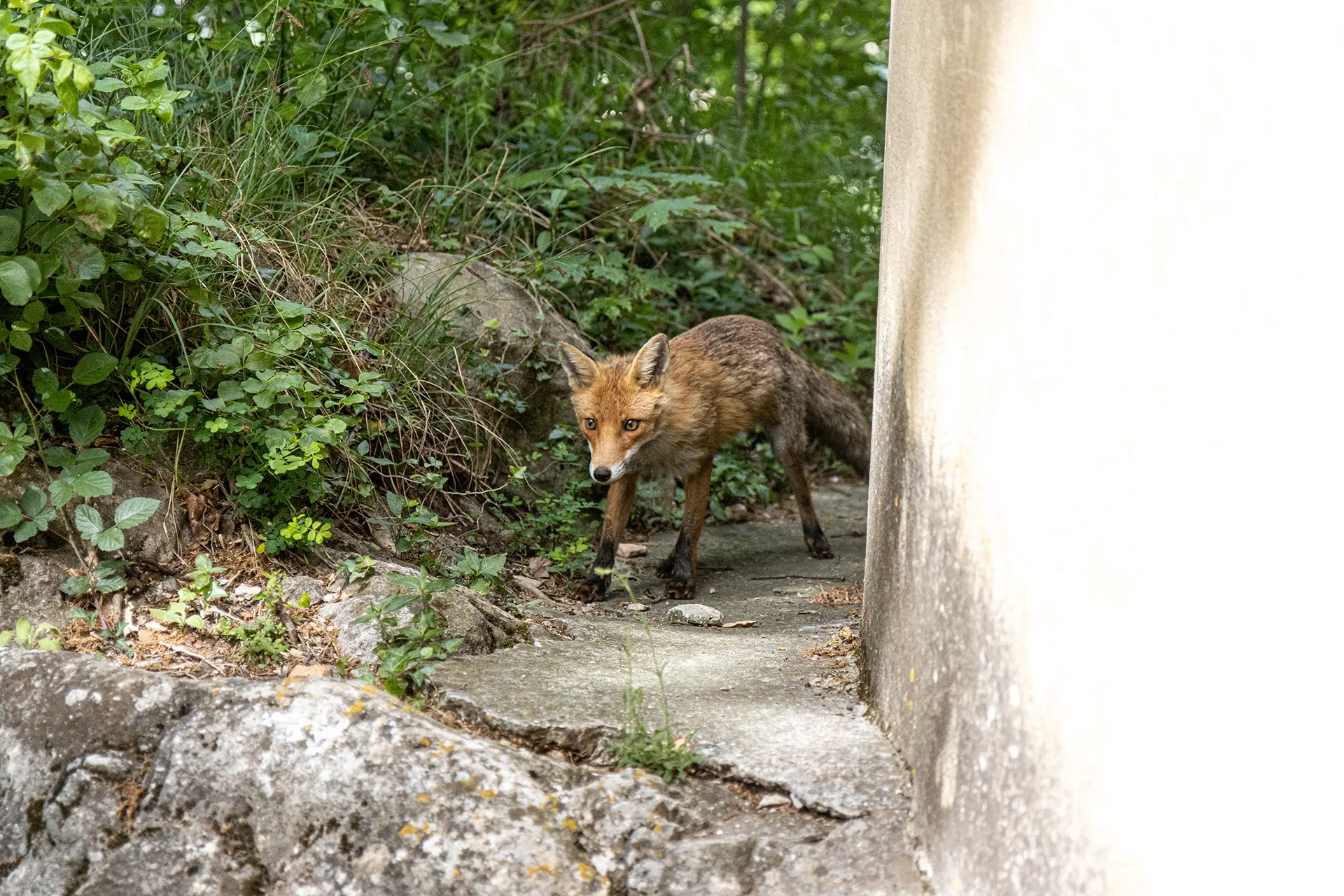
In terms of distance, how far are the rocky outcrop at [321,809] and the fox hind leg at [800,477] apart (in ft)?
10.6

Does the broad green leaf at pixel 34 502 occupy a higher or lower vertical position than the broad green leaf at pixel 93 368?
lower

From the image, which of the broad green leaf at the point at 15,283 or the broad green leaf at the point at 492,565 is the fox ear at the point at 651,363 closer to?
the broad green leaf at the point at 492,565

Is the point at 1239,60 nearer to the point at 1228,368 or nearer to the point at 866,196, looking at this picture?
the point at 1228,368

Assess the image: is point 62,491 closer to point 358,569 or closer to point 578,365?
point 358,569

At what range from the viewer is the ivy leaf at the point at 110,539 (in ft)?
10.8

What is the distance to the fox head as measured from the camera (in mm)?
4977

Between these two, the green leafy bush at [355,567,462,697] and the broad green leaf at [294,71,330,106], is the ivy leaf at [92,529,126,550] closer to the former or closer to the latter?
the green leafy bush at [355,567,462,697]

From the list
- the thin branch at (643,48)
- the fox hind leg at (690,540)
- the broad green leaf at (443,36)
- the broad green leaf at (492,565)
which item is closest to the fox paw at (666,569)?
the fox hind leg at (690,540)

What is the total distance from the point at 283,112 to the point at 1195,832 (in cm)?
497

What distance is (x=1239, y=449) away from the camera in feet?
4.94

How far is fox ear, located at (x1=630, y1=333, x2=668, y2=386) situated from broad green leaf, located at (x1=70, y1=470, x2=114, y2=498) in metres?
2.33

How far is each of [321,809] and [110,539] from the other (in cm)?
130

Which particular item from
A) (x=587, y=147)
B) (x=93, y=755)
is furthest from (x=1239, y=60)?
(x=587, y=147)

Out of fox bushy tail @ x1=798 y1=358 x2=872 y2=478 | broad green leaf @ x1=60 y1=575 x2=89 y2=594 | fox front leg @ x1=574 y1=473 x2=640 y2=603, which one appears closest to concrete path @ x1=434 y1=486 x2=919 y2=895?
fox front leg @ x1=574 y1=473 x2=640 y2=603
